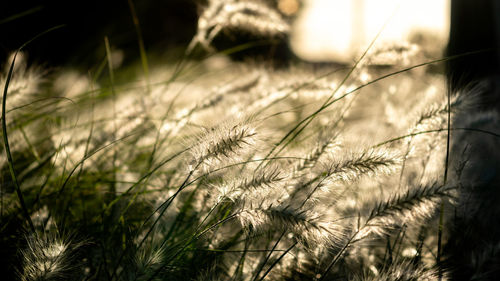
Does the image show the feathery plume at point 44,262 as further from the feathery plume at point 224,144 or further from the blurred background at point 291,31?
the blurred background at point 291,31

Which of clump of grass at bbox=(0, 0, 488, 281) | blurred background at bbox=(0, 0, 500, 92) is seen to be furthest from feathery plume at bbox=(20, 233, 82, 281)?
blurred background at bbox=(0, 0, 500, 92)

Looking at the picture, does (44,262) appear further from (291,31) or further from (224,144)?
(291,31)

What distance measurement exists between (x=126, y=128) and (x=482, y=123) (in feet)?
3.97

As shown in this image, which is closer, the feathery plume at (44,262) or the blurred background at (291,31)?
the feathery plume at (44,262)

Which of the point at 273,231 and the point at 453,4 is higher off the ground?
the point at 453,4

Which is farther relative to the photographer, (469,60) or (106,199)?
(469,60)

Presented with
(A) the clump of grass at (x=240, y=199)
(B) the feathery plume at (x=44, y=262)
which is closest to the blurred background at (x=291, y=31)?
(A) the clump of grass at (x=240, y=199)

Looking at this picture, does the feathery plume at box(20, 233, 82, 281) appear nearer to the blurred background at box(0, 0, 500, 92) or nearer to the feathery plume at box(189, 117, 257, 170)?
the feathery plume at box(189, 117, 257, 170)

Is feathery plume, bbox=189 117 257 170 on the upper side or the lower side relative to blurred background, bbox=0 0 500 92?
lower

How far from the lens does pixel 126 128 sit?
129 centimetres

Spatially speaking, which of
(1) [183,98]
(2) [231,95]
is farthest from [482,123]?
(1) [183,98]

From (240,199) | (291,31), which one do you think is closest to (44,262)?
(240,199)

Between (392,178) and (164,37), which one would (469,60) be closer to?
(392,178)

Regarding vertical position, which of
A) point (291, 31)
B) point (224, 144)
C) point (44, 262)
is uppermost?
point (291, 31)
